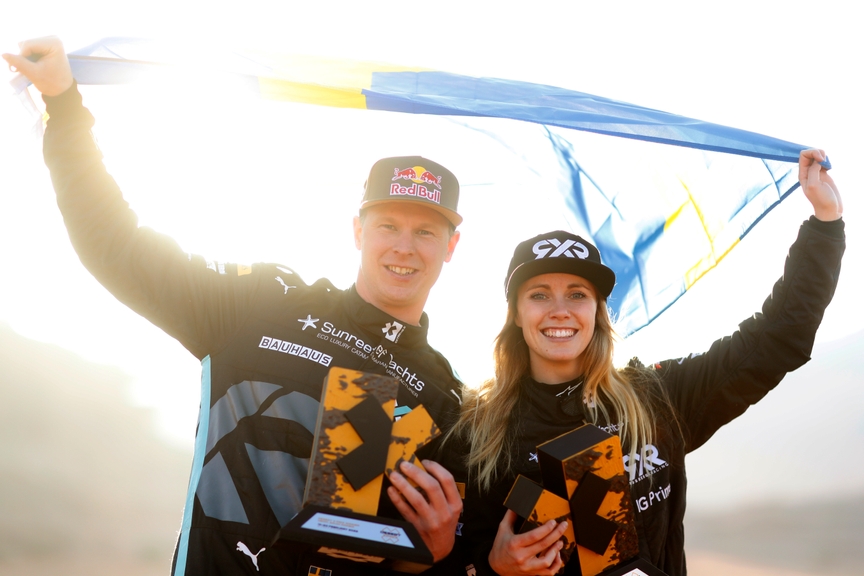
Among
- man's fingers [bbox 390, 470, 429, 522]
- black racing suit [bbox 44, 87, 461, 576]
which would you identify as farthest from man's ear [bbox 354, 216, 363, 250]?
man's fingers [bbox 390, 470, 429, 522]

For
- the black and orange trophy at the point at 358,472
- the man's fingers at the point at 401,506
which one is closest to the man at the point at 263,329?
the man's fingers at the point at 401,506

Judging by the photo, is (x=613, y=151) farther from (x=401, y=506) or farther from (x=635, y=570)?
(x=401, y=506)

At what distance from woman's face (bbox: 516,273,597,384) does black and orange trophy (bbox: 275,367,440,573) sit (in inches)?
34.1

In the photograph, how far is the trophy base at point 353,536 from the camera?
80.7 inches

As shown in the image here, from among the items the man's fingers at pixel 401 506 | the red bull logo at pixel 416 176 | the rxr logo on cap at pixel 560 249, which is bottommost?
the man's fingers at pixel 401 506

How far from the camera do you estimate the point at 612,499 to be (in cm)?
253

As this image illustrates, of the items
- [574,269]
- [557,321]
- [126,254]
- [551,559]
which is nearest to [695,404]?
[557,321]

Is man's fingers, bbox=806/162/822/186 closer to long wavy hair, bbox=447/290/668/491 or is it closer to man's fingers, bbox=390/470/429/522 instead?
long wavy hair, bbox=447/290/668/491

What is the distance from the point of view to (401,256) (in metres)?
3.35

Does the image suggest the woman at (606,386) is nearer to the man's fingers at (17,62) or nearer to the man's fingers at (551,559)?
the man's fingers at (551,559)

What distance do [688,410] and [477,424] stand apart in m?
0.94

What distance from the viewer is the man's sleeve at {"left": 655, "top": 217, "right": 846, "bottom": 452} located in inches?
111

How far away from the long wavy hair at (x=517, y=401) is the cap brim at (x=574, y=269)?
137 mm

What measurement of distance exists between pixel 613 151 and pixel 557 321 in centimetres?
140
